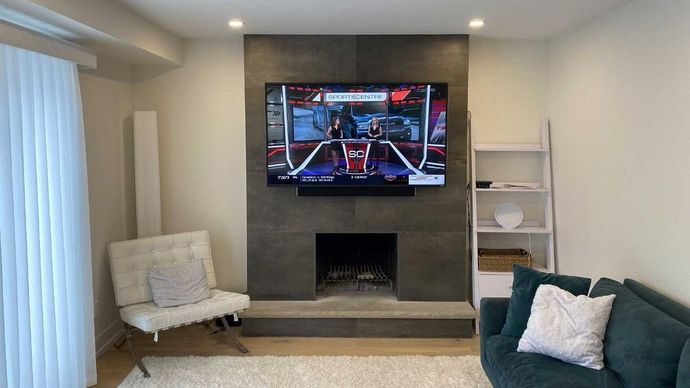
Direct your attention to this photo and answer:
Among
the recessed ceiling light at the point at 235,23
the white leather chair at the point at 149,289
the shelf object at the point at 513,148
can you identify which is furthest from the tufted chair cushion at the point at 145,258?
the shelf object at the point at 513,148

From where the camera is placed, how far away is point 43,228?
290cm

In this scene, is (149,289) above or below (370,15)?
below

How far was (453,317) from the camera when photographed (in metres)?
4.05

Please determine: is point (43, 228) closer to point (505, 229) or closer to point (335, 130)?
point (335, 130)

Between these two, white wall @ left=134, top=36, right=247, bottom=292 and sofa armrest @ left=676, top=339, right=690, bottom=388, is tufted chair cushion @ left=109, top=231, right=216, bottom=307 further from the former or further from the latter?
sofa armrest @ left=676, top=339, right=690, bottom=388

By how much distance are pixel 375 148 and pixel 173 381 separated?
7.48ft

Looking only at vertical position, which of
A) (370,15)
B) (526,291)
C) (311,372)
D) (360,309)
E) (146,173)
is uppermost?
(370,15)

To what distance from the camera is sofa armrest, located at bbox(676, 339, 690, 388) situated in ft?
6.78

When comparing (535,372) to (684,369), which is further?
(535,372)

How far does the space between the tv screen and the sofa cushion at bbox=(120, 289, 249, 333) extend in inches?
40.3

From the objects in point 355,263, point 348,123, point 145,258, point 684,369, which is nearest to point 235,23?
point 348,123

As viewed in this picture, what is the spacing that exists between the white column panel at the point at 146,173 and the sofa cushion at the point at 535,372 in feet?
9.59

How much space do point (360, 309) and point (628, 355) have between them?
2097 millimetres

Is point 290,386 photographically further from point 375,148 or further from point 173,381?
point 375,148
